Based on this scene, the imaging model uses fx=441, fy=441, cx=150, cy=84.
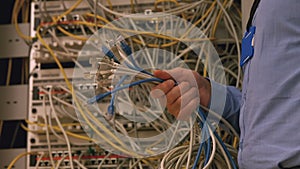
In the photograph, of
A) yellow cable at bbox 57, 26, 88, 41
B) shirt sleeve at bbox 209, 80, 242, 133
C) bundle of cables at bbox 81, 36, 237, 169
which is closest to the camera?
bundle of cables at bbox 81, 36, 237, 169

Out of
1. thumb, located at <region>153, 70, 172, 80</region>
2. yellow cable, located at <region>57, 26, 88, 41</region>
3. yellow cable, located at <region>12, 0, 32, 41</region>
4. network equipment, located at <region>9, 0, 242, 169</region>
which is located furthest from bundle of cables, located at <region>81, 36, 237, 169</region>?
yellow cable, located at <region>12, 0, 32, 41</region>

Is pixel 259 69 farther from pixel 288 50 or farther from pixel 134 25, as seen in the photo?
pixel 134 25

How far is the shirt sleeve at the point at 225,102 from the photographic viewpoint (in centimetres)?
124

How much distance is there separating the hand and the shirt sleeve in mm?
42

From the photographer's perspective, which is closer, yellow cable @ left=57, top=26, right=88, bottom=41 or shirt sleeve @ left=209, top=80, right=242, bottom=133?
shirt sleeve @ left=209, top=80, right=242, bottom=133

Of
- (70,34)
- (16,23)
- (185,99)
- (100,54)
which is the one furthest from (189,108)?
(16,23)

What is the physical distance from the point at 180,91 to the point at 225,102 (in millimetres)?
165

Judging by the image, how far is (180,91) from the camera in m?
1.16

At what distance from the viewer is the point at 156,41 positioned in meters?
1.55

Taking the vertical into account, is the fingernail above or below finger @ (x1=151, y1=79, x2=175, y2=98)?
below

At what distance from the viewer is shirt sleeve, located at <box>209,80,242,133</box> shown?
4.07ft

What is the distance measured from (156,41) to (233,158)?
0.54 meters

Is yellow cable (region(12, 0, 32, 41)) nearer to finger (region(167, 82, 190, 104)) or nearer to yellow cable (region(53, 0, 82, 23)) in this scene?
yellow cable (region(53, 0, 82, 23))

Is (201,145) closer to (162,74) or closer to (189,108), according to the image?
(189,108)
